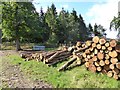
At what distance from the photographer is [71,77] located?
11.1 m

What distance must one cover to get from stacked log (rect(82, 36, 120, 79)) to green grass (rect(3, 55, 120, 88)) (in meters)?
0.25

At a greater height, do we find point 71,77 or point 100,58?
point 100,58

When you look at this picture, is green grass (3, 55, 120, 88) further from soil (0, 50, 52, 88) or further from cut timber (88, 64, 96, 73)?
soil (0, 50, 52, 88)

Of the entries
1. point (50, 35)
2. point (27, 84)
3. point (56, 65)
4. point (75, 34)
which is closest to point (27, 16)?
point (56, 65)

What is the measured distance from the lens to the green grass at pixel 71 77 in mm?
10080

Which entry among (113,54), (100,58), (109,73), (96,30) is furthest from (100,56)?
(96,30)

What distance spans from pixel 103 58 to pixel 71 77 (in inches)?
59.6

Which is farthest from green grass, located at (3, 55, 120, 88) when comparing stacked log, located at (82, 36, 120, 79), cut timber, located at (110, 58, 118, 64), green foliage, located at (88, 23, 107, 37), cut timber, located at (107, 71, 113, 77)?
green foliage, located at (88, 23, 107, 37)

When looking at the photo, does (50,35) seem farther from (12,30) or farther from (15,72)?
(15,72)

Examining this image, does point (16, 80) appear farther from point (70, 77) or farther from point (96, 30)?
point (96, 30)

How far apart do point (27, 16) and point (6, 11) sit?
2202mm

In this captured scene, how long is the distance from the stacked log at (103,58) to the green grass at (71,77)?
247 mm

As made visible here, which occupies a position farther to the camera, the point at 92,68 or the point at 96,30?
the point at 96,30

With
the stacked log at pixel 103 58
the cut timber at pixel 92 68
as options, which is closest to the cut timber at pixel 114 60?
the stacked log at pixel 103 58
